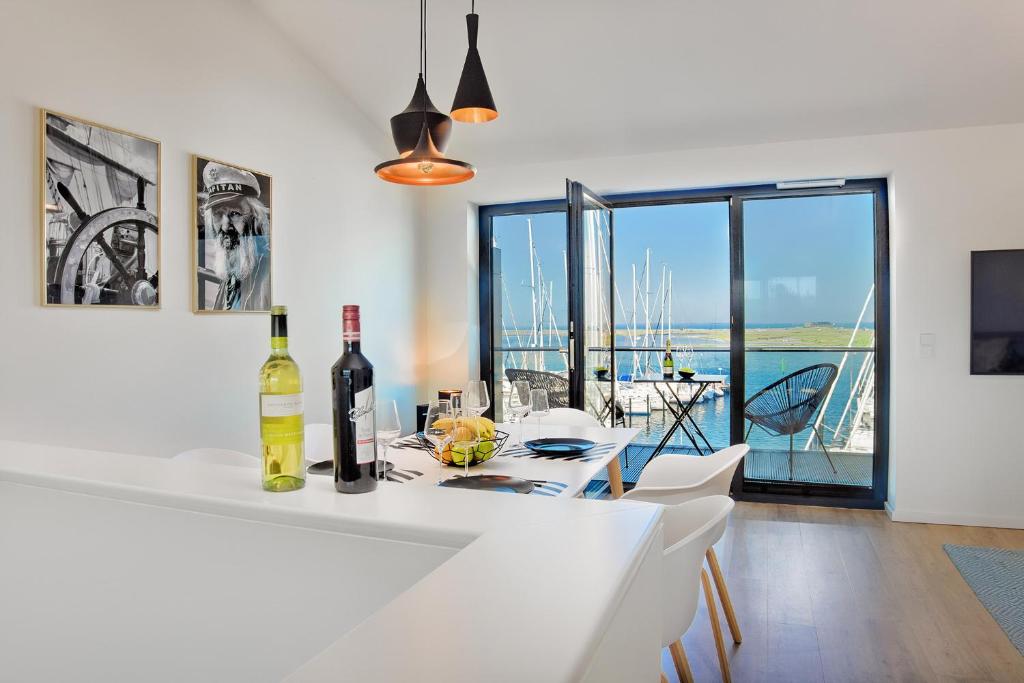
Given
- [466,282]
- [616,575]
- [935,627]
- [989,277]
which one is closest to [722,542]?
[935,627]

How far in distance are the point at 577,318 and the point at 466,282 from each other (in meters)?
1.23

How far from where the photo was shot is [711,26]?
3.37 meters

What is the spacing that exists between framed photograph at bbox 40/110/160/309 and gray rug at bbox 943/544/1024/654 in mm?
3724

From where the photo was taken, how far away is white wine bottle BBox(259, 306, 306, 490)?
108 centimetres

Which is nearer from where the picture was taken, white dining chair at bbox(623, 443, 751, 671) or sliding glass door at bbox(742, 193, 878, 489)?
white dining chair at bbox(623, 443, 751, 671)

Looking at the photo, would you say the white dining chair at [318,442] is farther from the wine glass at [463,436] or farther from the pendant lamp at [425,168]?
the pendant lamp at [425,168]

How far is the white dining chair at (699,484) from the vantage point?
8.27ft

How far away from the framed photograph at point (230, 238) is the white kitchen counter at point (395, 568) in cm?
166

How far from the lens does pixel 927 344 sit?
412cm

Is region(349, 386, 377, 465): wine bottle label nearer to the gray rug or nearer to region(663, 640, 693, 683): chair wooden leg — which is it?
region(663, 640, 693, 683): chair wooden leg

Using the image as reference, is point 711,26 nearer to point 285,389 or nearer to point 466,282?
point 466,282

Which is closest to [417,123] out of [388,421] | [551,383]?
[388,421]

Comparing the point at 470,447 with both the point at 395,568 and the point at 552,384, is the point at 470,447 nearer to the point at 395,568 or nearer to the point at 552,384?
the point at 395,568

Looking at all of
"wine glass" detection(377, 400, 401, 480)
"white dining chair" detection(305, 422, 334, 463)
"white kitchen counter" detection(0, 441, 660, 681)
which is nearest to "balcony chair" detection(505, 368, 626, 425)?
"white dining chair" detection(305, 422, 334, 463)
